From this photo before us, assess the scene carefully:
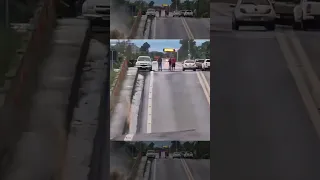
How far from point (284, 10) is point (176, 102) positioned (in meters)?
1.07

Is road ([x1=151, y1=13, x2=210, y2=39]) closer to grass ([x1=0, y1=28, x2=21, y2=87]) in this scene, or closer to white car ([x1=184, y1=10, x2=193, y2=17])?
white car ([x1=184, y1=10, x2=193, y2=17])

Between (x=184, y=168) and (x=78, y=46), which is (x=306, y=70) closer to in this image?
(x=184, y=168)

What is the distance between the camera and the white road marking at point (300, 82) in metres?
3.10

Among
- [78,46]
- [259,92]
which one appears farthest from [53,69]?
[259,92]

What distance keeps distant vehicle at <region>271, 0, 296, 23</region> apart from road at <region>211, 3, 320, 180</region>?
11 centimetres

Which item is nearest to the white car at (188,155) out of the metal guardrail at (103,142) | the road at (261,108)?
the road at (261,108)

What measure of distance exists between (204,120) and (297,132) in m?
0.67

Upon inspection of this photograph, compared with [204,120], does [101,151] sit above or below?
below

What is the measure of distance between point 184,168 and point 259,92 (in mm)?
778

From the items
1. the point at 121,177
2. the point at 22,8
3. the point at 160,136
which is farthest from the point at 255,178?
the point at 22,8

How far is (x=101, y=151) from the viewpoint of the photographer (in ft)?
10.2

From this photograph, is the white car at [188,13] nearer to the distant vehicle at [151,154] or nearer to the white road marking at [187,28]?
the white road marking at [187,28]

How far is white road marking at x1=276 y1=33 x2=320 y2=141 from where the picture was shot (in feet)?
10.2

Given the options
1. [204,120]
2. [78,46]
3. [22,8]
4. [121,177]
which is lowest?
[121,177]
